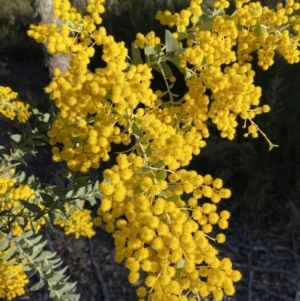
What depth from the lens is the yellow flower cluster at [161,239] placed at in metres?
1.22

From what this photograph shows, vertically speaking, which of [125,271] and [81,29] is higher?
[81,29]

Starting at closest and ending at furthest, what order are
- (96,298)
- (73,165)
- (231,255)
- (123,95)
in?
(123,95), (73,165), (96,298), (231,255)

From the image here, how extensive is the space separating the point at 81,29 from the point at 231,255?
98.9 inches

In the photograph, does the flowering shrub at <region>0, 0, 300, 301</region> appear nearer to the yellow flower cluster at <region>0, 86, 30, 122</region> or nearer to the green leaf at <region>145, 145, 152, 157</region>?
the green leaf at <region>145, 145, 152, 157</region>

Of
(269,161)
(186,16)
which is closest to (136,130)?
(186,16)

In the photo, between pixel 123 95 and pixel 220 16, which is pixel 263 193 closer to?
pixel 220 16

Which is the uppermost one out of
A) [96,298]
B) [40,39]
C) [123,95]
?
[40,39]

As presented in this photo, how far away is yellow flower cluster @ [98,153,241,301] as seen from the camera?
1.22 meters

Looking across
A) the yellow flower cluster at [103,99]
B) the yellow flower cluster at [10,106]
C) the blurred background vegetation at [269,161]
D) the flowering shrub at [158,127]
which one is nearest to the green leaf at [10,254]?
the flowering shrub at [158,127]

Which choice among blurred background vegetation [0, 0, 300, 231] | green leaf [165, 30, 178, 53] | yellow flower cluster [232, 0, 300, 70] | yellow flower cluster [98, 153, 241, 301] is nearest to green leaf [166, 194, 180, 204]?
yellow flower cluster [98, 153, 241, 301]

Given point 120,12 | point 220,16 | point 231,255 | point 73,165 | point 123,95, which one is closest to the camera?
point 123,95

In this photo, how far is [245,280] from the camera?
3471 millimetres

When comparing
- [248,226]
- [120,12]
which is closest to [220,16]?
[248,226]

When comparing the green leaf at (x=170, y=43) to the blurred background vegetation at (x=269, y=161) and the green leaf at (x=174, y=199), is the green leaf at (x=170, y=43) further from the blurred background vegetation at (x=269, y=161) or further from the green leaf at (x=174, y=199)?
the blurred background vegetation at (x=269, y=161)
